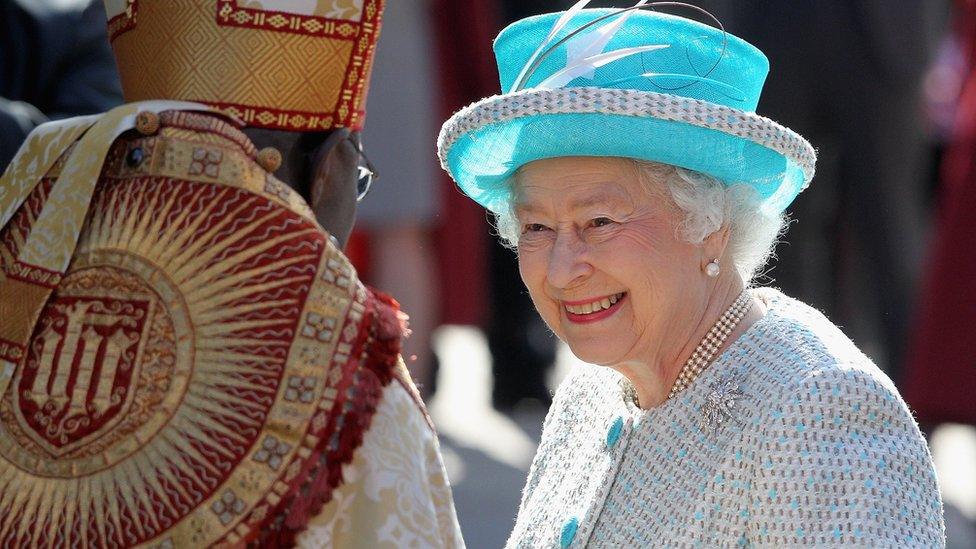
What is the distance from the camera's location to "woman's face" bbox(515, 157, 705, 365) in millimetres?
3027

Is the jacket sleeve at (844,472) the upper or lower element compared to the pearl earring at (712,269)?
lower

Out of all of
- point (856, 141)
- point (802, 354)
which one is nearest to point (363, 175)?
point (802, 354)

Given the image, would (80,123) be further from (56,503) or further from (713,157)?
(713,157)

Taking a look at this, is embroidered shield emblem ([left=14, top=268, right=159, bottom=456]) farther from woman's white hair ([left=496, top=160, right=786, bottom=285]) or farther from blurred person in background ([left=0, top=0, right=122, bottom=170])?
blurred person in background ([left=0, top=0, right=122, bottom=170])

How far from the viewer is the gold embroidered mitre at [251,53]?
8.25 ft

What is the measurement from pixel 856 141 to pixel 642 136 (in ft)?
12.4

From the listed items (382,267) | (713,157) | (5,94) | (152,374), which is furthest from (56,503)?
(382,267)

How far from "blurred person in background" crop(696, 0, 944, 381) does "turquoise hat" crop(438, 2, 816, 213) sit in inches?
124

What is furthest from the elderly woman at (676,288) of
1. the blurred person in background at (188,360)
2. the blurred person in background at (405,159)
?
the blurred person in background at (405,159)

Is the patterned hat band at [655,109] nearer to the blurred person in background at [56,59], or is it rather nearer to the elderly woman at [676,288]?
the elderly woman at [676,288]

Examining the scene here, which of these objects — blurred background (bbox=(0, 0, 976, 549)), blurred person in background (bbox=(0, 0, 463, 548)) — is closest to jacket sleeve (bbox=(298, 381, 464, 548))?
blurred person in background (bbox=(0, 0, 463, 548))

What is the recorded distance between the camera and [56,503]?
233 centimetres

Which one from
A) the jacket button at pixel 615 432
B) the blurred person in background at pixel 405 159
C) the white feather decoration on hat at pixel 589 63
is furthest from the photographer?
the blurred person in background at pixel 405 159

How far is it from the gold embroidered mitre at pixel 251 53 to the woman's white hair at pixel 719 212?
2.14ft
